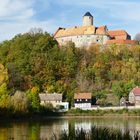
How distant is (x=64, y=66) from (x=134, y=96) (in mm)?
18165

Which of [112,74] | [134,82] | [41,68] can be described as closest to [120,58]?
[112,74]

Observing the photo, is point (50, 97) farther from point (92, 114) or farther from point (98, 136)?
point (98, 136)

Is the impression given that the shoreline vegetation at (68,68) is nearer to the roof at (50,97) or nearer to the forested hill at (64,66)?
the forested hill at (64,66)

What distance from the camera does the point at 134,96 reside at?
247 feet

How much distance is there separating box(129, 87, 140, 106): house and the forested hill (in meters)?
2.56

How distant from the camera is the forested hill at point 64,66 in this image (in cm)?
8244

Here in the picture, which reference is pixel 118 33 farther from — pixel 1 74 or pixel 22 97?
pixel 22 97

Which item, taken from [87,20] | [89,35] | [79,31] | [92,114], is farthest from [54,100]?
[87,20]

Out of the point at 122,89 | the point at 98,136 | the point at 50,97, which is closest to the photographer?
the point at 98,136

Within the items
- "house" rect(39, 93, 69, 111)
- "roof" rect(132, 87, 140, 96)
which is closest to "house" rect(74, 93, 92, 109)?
"house" rect(39, 93, 69, 111)

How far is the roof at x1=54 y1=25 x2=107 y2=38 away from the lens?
361 feet

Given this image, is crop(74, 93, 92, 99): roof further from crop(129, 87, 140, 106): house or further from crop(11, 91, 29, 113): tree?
crop(11, 91, 29, 113): tree

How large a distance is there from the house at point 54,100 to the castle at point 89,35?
30607 mm

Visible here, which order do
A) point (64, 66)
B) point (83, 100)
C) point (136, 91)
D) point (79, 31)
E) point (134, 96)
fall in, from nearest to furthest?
1. point (83, 100)
2. point (134, 96)
3. point (136, 91)
4. point (64, 66)
5. point (79, 31)
